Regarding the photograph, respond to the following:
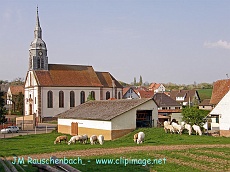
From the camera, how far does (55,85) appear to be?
75.7m

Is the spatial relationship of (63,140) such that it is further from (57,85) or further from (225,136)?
(57,85)

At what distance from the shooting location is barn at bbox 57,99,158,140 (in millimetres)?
34875

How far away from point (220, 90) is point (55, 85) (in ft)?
125

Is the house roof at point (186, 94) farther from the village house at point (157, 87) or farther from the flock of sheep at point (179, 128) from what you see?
the flock of sheep at point (179, 128)

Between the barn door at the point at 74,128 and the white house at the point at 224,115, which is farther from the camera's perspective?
the barn door at the point at 74,128

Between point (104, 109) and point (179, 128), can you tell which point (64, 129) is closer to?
point (104, 109)

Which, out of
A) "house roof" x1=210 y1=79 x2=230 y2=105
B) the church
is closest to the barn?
"house roof" x1=210 y1=79 x2=230 y2=105

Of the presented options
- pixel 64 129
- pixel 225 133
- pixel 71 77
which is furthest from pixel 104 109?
pixel 71 77

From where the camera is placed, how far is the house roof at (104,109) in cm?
3600

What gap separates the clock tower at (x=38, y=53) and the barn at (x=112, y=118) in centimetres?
3714

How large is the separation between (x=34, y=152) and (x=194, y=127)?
1695 cm

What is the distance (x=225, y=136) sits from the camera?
34.6 metres

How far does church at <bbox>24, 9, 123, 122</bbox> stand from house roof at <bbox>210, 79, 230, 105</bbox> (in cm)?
3302

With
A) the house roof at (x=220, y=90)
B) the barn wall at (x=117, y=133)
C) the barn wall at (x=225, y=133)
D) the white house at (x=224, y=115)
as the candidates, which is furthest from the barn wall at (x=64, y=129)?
the house roof at (x=220, y=90)
